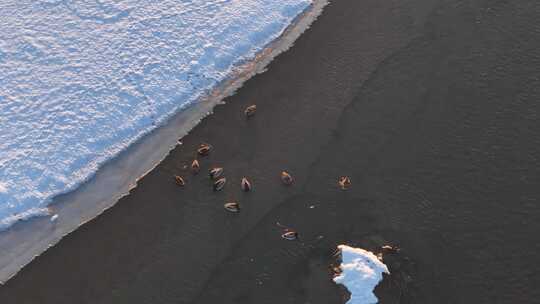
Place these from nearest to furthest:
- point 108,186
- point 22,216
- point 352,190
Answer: point 22,216 → point 352,190 → point 108,186

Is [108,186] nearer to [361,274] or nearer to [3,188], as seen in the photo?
[3,188]

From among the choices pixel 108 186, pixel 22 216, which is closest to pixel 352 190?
pixel 108 186

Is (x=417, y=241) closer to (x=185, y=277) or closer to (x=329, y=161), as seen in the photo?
(x=329, y=161)

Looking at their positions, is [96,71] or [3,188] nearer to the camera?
[3,188]

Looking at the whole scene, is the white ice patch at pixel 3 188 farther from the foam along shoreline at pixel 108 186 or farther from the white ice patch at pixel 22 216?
the foam along shoreline at pixel 108 186

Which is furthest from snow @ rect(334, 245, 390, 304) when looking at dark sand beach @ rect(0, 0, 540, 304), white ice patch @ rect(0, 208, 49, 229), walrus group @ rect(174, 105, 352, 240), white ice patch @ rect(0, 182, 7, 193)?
white ice patch @ rect(0, 182, 7, 193)

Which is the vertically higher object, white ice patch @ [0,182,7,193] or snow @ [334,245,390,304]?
white ice patch @ [0,182,7,193]

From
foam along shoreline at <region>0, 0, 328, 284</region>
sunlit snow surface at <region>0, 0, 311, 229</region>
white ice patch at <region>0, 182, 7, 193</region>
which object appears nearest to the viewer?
foam along shoreline at <region>0, 0, 328, 284</region>

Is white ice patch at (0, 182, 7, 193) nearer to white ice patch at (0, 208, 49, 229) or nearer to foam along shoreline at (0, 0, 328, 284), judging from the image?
white ice patch at (0, 208, 49, 229)
